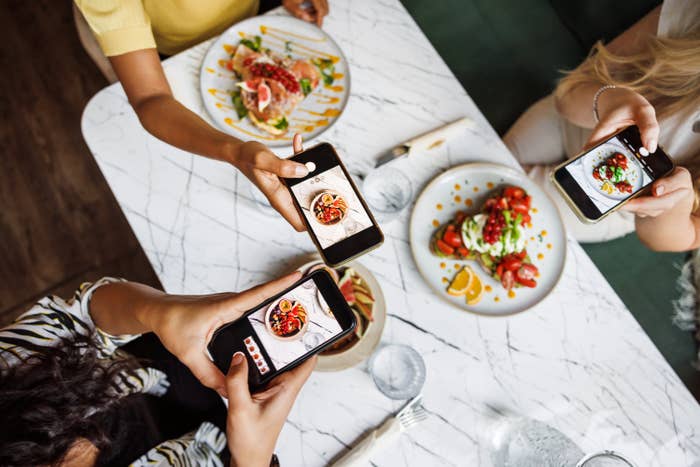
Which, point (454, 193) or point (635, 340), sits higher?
point (454, 193)

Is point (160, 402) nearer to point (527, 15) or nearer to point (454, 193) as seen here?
point (454, 193)

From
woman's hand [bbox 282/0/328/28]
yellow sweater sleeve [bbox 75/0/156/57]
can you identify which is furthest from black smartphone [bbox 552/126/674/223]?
yellow sweater sleeve [bbox 75/0/156/57]

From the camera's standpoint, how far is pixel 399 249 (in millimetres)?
1395

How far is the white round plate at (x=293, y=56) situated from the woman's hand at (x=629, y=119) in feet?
2.36

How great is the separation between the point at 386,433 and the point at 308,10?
1.30 m

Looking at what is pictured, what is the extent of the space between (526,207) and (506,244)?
5.9 inches

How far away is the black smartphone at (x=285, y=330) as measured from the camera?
1.07 meters

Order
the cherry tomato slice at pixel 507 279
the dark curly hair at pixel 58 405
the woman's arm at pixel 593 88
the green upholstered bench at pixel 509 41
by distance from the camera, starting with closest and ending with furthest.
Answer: the dark curly hair at pixel 58 405 → the cherry tomato slice at pixel 507 279 → the woman's arm at pixel 593 88 → the green upholstered bench at pixel 509 41

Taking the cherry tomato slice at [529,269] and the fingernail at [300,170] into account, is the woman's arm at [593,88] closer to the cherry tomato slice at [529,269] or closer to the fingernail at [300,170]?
the cherry tomato slice at [529,269]

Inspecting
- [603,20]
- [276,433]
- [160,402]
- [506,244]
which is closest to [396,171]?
[506,244]

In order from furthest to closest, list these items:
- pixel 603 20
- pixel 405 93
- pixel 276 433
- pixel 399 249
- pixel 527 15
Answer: pixel 527 15 < pixel 603 20 < pixel 405 93 < pixel 399 249 < pixel 276 433

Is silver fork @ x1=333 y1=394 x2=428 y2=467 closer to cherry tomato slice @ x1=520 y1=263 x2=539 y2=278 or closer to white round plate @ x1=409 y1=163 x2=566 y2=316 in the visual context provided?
white round plate @ x1=409 y1=163 x2=566 y2=316

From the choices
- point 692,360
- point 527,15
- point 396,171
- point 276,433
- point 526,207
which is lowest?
point 692,360

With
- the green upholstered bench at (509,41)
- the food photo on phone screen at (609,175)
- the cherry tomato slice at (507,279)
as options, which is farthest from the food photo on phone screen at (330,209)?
the green upholstered bench at (509,41)
